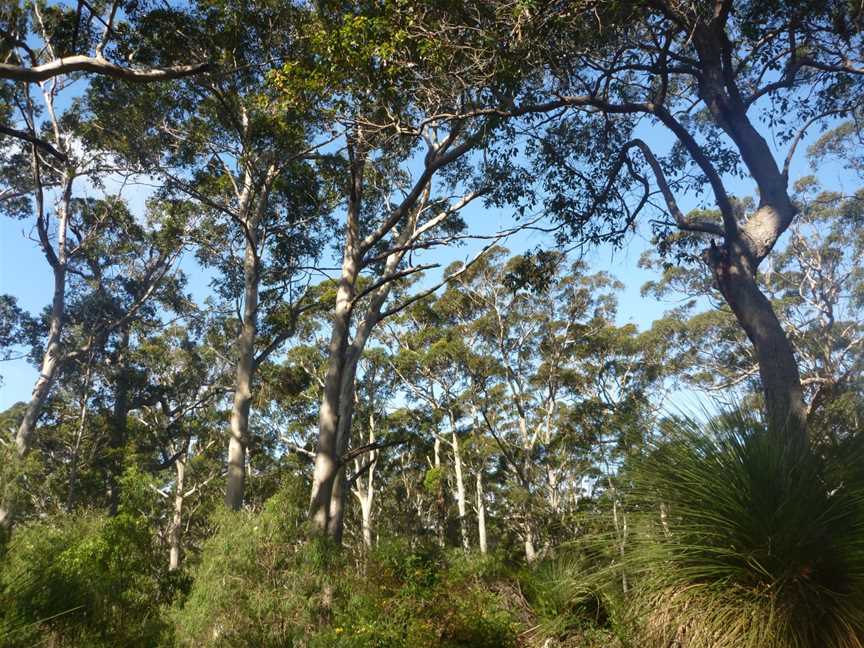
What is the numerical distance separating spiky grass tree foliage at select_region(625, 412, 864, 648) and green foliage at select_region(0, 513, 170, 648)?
133 inches

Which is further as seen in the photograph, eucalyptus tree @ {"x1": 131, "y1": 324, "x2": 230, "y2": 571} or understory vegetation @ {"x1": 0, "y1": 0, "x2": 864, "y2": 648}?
eucalyptus tree @ {"x1": 131, "y1": 324, "x2": 230, "y2": 571}

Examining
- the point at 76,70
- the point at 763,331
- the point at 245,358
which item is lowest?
the point at 763,331

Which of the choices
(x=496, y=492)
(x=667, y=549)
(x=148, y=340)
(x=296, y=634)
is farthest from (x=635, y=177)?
(x=496, y=492)

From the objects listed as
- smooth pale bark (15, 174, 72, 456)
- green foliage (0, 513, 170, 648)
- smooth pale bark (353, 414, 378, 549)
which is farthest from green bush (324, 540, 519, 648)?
smooth pale bark (353, 414, 378, 549)

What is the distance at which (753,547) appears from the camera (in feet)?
9.29

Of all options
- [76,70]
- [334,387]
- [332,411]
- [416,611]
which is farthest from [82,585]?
[334,387]

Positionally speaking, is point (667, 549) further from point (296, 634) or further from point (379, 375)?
point (379, 375)

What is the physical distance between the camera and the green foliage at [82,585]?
150 inches

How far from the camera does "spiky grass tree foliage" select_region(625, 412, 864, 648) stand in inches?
101

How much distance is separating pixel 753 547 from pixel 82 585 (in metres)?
4.42

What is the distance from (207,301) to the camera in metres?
18.0

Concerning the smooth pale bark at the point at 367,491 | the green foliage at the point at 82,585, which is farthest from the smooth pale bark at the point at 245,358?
the smooth pale bark at the point at 367,491

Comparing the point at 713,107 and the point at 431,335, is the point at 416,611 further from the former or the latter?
the point at 431,335

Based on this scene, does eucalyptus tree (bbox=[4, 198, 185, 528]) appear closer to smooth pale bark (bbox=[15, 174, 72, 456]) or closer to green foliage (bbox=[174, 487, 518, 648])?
smooth pale bark (bbox=[15, 174, 72, 456])
